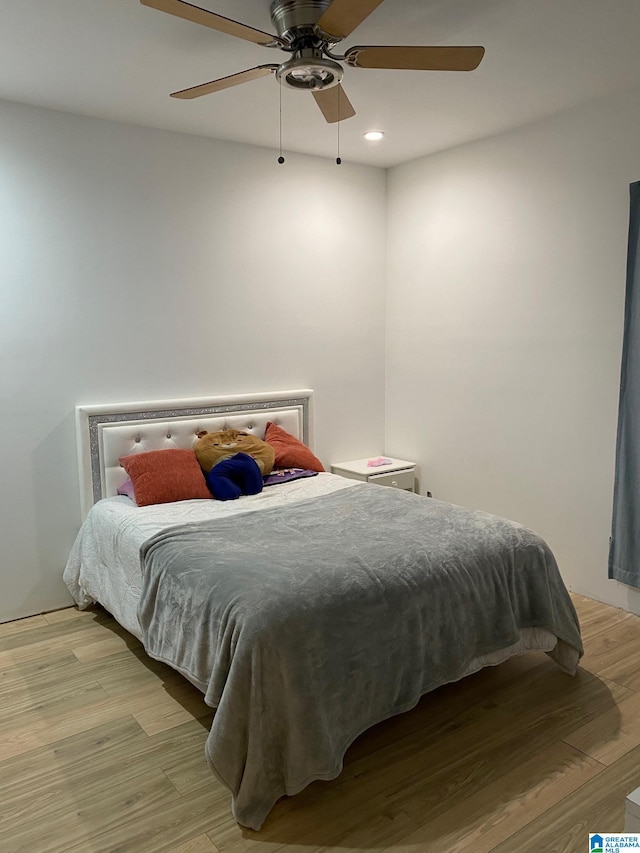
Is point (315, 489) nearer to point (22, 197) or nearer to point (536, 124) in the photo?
point (22, 197)

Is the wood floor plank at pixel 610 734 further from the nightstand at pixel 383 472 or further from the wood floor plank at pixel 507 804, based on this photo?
the nightstand at pixel 383 472

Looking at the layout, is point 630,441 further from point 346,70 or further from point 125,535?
point 125,535

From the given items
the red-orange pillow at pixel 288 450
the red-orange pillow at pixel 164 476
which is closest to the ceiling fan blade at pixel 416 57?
the red-orange pillow at pixel 164 476

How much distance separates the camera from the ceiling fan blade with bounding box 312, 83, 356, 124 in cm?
264

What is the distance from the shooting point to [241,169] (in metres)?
4.16

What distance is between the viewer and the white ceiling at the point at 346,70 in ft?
8.09

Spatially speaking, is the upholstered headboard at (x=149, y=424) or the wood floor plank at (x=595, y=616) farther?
the upholstered headboard at (x=149, y=424)

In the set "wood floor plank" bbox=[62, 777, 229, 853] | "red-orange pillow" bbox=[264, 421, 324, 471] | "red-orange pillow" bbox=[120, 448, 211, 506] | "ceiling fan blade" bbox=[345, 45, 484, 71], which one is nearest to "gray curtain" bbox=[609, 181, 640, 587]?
"ceiling fan blade" bbox=[345, 45, 484, 71]

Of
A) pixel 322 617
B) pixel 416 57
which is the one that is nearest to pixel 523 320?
pixel 416 57

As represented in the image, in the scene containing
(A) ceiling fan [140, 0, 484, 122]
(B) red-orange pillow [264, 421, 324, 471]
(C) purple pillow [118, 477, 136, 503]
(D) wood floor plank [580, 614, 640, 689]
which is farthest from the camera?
(B) red-orange pillow [264, 421, 324, 471]

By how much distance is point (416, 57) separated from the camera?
2270 millimetres

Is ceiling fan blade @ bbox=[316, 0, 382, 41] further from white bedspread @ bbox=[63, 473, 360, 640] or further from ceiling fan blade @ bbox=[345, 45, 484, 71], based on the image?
white bedspread @ bbox=[63, 473, 360, 640]

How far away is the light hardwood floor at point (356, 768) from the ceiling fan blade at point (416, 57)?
2.44m

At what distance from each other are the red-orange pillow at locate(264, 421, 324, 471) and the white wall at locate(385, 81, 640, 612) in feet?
3.39
